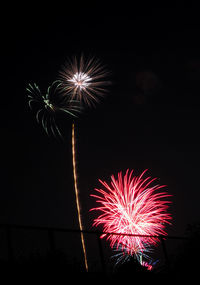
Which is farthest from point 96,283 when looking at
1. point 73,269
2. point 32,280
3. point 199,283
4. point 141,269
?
point 199,283

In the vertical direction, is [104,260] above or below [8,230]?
below

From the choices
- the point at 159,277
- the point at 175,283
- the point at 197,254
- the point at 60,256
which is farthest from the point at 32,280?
the point at 197,254

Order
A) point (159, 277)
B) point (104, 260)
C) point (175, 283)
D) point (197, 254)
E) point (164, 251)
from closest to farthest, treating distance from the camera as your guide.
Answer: point (104, 260)
point (159, 277)
point (175, 283)
point (164, 251)
point (197, 254)

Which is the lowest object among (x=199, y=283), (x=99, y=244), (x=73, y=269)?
(x=199, y=283)

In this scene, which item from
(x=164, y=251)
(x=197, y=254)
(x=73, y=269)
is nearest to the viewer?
(x=73, y=269)

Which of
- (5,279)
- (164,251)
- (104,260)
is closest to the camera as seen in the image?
(5,279)

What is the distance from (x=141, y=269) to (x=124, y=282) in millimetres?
616

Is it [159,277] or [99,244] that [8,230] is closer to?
[99,244]

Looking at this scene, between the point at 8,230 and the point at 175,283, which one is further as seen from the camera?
the point at 175,283

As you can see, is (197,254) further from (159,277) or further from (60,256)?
(60,256)

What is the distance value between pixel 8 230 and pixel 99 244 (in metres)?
2.71

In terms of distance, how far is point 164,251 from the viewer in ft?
40.5

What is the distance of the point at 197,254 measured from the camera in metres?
Answer: 18.7

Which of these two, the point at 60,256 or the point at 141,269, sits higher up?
the point at 60,256
